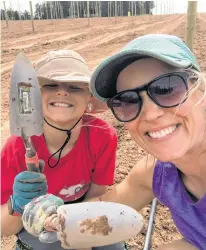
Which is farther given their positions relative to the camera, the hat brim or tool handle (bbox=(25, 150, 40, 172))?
tool handle (bbox=(25, 150, 40, 172))

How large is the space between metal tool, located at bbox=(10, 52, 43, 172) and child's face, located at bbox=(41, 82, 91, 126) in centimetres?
9

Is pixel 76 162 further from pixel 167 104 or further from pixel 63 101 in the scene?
pixel 167 104

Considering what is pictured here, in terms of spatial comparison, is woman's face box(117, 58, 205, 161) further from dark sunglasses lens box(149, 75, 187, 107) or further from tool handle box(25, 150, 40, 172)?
tool handle box(25, 150, 40, 172)

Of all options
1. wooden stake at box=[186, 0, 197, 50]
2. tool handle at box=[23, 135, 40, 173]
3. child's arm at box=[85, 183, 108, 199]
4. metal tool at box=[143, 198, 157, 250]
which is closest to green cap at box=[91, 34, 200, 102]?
tool handle at box=[23, 135, 40, 173]

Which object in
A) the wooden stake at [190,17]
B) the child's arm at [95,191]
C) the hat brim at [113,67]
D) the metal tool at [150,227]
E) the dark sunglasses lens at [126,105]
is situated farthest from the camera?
the wooden stake at [190,17]

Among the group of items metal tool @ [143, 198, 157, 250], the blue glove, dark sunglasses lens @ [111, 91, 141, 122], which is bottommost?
metal tool @ [143, 198, 157, 250]

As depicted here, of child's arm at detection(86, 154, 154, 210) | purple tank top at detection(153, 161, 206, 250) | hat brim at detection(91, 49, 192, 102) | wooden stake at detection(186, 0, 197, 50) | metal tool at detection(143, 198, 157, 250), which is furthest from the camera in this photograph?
wooden stake at detection(186, 0, 197, 50)

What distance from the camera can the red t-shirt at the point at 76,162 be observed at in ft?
5.86

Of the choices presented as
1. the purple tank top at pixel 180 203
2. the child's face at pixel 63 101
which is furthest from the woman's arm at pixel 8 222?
the purple tank top at pixel 180 203

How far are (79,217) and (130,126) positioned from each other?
15.8 inches

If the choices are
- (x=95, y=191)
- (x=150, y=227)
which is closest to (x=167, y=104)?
(x=95, y=191)

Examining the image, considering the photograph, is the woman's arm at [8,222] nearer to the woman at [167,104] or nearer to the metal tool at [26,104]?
the metal tool at [26,104]

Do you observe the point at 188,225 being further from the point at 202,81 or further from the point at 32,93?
the point at 32,93

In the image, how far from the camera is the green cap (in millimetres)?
1224
